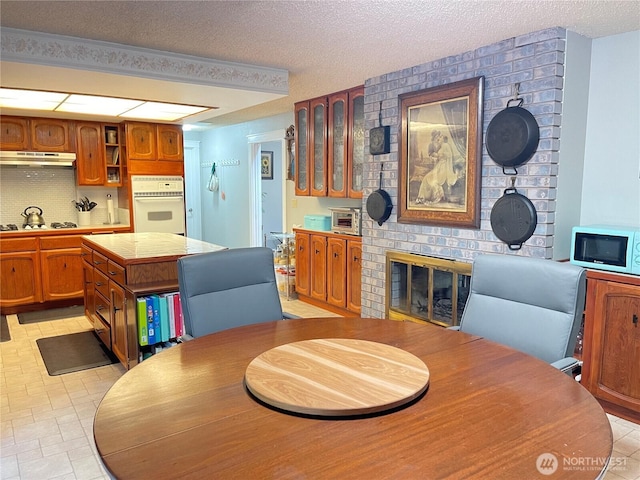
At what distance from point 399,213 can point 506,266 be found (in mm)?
1919

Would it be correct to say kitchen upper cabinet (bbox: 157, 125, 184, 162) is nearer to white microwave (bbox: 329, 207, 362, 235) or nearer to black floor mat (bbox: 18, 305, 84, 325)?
black floor mat (bbox: 18, 305, 84, 325)

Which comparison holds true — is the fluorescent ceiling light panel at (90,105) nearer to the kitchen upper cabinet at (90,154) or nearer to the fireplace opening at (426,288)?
the kitchen upper cabinet at (90,154)

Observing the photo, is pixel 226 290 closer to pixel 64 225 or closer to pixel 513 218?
pixel 513 218

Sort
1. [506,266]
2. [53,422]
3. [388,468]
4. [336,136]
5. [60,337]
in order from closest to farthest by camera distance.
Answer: [388,468], [506,266], [53,422], [60,337], [336,136]

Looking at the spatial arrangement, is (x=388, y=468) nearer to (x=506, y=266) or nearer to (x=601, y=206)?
(x=506, y=266)

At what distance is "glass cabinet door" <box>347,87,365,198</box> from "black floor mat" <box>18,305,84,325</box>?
3.21 m

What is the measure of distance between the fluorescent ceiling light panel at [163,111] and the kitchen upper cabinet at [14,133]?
1.40m

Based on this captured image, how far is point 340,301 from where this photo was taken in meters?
4.75

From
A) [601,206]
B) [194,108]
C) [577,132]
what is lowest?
[601,206]

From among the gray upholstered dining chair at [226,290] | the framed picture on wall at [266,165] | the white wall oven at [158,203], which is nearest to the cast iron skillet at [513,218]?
the gray upholstered dining chair at [226,290]

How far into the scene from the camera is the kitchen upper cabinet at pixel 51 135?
5.19m

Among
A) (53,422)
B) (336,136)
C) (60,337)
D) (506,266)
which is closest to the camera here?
(506,266)

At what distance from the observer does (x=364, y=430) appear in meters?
1.14

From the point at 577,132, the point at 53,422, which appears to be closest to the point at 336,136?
the point at 577,132
